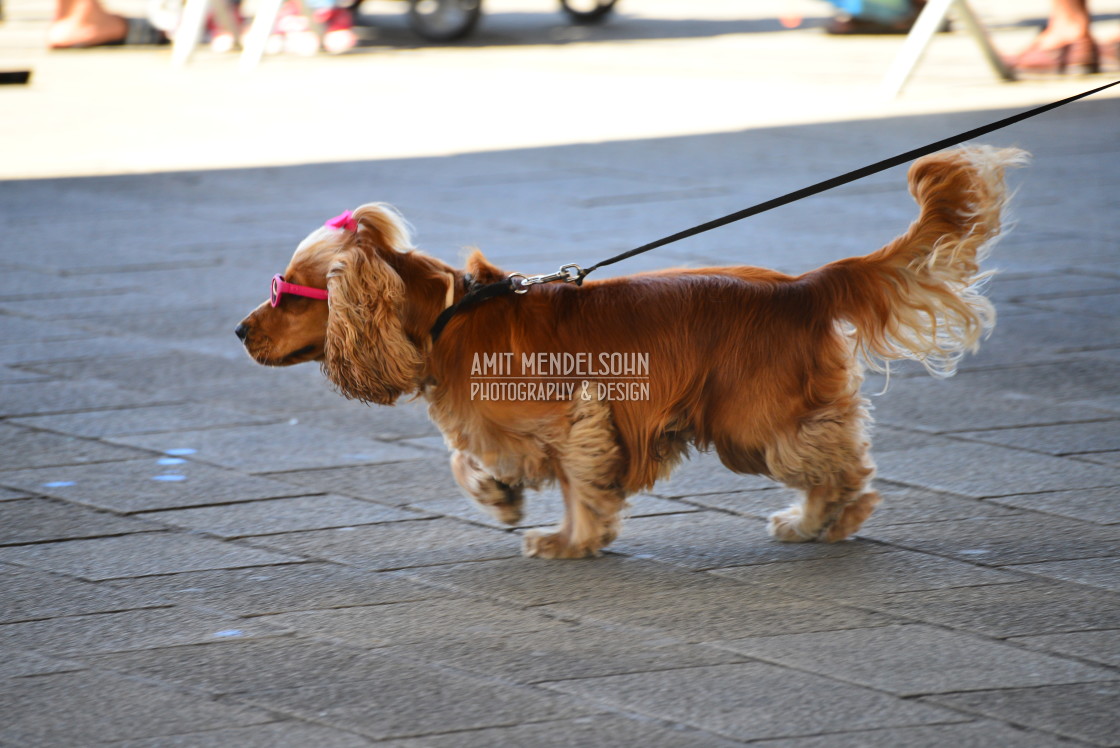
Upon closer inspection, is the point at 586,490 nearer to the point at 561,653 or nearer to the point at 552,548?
the point at 552,548

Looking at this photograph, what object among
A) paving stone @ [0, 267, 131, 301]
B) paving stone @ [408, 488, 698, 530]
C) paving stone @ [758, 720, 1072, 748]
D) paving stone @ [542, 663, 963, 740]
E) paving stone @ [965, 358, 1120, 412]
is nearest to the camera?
paving stone @ [758, 720, 1072, 748]

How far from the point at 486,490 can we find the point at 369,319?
651 mm

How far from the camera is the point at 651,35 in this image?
720 inches

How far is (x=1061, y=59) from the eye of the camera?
42.9 ft

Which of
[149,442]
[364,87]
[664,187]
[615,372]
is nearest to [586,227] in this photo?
[664,187]

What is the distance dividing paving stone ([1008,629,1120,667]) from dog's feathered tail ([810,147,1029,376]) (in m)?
0.93

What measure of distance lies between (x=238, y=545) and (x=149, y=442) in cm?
109

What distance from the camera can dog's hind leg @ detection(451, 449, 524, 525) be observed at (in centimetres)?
402

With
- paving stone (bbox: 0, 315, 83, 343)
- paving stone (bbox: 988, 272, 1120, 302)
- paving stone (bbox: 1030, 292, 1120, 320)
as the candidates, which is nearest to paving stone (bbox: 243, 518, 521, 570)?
paving stone (bbox: 0, 315, 83, 343)

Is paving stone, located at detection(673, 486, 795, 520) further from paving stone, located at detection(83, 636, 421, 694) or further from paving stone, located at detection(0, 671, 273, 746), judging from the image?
paving stone, located at detection(0, 671, 273, 746)

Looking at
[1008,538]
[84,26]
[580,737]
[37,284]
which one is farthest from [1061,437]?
[84,26]

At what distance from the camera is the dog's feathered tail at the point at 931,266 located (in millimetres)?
3781

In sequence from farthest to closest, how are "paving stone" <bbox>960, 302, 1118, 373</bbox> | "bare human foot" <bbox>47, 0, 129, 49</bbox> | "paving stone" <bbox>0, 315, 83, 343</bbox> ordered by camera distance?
1. "bare human foot" <bbox>47, 0, 129, 49</bbox>
2. "paving stone" <bbox>0, 315, 83, 343</bbox>
3. "paving stone" <bbox>960, 302, 1118, 373</bbox>

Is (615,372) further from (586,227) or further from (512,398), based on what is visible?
(586,227)
